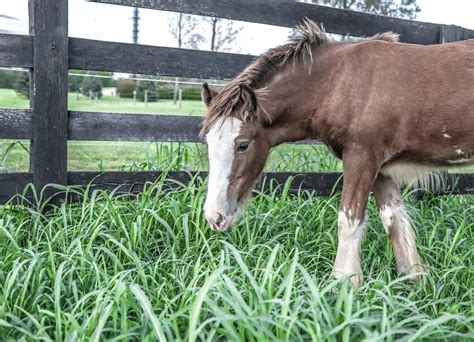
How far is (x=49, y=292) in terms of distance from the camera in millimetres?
2547

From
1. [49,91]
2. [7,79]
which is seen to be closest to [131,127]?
[49,91]

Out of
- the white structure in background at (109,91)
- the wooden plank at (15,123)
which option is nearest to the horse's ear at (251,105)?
the wooden plank at (15,123)

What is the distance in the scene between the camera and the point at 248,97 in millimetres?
3121

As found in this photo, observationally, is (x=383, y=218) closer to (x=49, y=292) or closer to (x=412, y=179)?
(x=412, y=179)

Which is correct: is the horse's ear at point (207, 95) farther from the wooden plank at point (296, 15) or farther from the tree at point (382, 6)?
the tree at point (382, 6)

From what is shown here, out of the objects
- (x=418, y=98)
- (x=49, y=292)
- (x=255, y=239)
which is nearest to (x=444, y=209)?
(x=418, y=98)

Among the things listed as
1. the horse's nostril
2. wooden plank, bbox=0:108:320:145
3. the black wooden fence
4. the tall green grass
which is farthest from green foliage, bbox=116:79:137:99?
the horse's nostril

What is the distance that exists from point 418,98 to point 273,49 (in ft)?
3.41

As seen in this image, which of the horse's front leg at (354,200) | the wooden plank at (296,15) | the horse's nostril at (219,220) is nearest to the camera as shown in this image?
the horse's nostril at (219,220)

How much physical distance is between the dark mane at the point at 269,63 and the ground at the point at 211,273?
2.50 ft

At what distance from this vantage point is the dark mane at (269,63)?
317cm

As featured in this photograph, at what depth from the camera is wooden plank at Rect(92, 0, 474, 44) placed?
402cm

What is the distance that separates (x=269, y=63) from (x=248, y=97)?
0.52 metres

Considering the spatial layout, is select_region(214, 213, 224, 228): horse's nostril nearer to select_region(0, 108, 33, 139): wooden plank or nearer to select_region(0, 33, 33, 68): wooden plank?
select_region(0, 108, 33, 139): wooden plank
